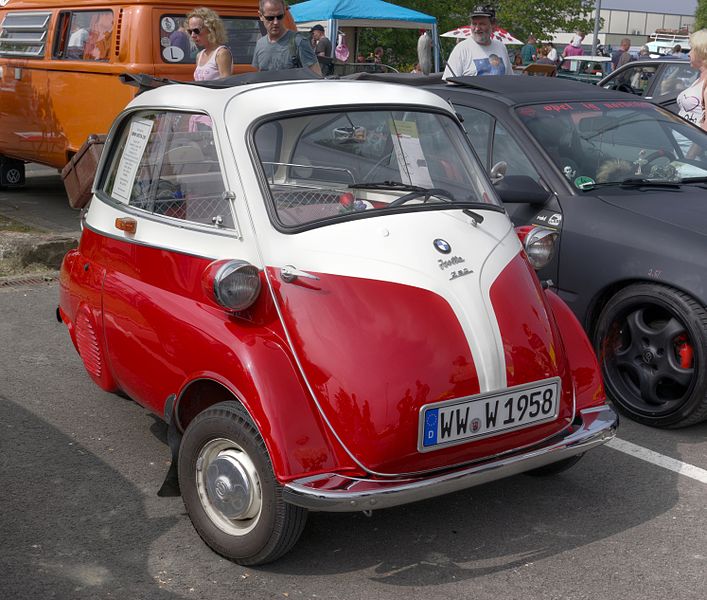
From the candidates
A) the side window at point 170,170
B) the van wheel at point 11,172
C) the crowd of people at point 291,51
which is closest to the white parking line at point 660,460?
the side window at point 170,170

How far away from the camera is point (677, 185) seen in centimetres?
574

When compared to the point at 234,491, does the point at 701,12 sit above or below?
below

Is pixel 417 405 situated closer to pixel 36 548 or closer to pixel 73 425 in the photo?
pixel 36 548

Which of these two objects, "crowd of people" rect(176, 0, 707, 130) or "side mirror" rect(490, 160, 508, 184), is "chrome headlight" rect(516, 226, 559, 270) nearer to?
"side mirror" rect(490, 160, 508, 184)

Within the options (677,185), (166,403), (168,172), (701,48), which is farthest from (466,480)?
(701,48)

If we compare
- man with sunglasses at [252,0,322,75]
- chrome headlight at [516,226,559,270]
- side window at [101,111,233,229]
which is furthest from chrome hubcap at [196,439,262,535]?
man with sunglasses at [252,0,322,75]

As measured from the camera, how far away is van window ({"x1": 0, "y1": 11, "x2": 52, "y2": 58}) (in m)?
10.7

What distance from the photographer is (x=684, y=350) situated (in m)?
4.97

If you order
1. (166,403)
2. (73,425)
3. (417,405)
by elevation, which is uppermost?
(417,405)

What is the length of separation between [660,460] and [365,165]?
1.98 metres

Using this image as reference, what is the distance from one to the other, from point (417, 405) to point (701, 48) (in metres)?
5.14

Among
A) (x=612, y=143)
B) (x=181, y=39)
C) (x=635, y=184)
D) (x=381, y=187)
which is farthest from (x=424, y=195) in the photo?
(x=181, y=39)

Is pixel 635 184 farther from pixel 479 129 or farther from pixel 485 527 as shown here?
pixel 485 527

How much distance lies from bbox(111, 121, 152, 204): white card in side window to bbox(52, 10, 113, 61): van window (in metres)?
Result: 5.19
